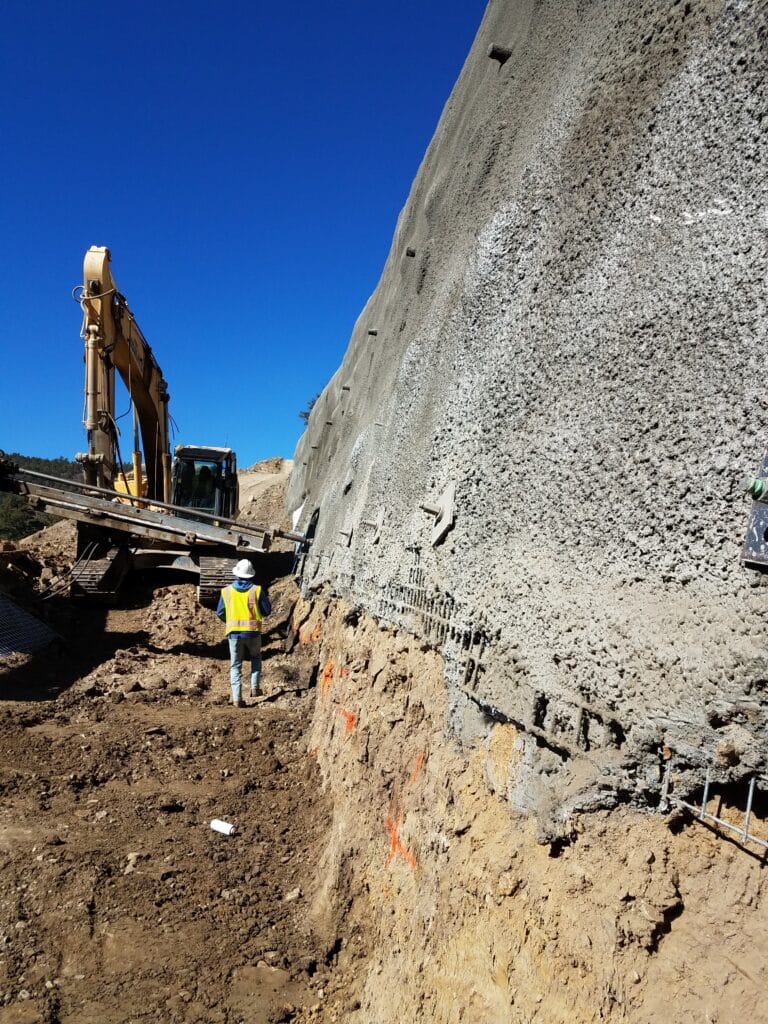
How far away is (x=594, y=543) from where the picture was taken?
261 cm

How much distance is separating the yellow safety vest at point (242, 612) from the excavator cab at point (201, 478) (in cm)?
663

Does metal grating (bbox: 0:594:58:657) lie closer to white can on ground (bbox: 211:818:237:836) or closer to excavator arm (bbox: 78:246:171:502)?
excavator arm (bbox: 78:246:171:502)

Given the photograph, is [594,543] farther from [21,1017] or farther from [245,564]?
[245,564]

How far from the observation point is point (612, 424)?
8.71ft

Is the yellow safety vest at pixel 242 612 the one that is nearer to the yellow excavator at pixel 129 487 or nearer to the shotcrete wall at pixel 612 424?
the yellow excavator at pixel 129 487

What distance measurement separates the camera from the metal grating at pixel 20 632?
360 inches

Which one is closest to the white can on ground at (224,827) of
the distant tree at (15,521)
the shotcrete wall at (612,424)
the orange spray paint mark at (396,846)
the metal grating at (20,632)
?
the orange spray paint mark at (396,846)

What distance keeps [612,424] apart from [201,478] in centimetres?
1319

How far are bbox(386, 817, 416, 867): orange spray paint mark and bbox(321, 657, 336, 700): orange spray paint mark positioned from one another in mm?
2506

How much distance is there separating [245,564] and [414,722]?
5407mm

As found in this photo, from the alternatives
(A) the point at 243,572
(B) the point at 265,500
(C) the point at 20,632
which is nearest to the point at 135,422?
(C) the point at 20,632

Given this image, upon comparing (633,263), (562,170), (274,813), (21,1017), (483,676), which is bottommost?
(21,1017)

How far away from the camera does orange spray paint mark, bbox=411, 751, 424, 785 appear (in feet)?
11.9

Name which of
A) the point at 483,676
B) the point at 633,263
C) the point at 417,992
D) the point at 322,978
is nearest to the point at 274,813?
the point at 322,978
